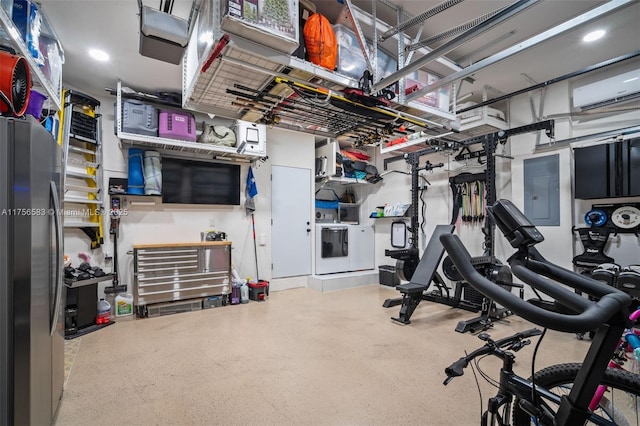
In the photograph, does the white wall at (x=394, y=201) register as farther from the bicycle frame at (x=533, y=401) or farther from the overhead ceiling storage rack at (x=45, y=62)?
the bicycle frame at (x=533, y=401)

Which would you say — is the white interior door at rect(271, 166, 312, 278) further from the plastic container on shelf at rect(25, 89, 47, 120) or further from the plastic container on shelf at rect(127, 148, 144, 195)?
the plastic container on shelf at rect(25, 89, 47, 120)

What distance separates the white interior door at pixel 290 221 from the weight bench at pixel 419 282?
2.23 meters

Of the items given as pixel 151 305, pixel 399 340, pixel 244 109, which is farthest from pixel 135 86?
pixel 399 340

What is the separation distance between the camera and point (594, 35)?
2.86m

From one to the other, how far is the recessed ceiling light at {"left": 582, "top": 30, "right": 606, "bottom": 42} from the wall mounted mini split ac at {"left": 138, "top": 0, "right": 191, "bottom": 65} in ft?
12.1

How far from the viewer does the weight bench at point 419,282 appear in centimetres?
355

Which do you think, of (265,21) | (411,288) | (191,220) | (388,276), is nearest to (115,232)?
(191,220)

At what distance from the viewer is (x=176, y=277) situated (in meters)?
4.05

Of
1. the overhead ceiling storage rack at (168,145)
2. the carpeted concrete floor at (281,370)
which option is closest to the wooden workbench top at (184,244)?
the carpeted concrete floor at (281,370)

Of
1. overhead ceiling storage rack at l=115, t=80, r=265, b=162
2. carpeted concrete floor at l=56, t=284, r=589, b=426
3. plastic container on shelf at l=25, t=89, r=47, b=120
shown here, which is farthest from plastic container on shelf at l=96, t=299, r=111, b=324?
plastic container on shelf at l=25, t=89, r=47, b=120

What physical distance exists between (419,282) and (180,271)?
10.5 feet

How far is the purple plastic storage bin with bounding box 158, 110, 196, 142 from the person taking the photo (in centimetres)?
393

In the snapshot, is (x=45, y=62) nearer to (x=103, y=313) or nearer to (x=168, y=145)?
(x=168, y=145)

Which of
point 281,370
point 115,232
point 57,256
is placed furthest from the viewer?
point 115,232
